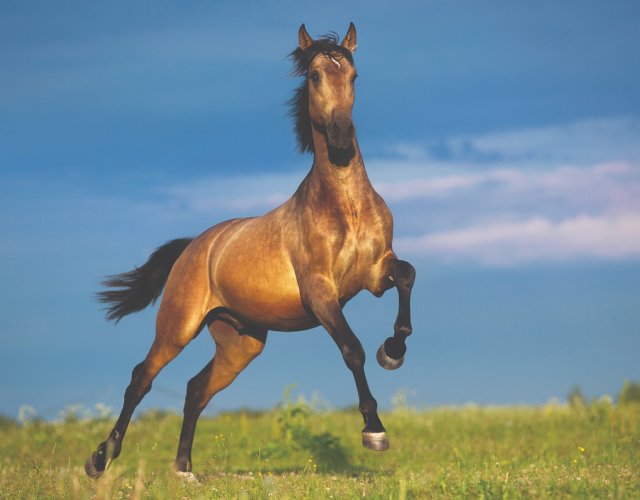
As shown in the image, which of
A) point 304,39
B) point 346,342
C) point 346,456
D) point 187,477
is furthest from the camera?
point 346,456

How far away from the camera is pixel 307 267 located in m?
7.09

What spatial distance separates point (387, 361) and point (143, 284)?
4290mm

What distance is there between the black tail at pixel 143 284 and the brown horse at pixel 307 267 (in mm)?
1110

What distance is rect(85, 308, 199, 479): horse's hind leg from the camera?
337 inches

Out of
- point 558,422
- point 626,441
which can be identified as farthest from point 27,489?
point 558,422

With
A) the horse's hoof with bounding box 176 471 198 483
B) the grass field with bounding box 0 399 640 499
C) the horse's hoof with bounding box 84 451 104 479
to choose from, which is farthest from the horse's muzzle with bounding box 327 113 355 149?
the horse's hoof with bounding box 84 451 104 479

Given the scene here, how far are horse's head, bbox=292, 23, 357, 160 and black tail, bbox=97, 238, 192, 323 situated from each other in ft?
11.0

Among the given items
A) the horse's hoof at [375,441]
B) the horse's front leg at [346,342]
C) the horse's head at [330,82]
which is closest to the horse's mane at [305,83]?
the horse's head at [330,82]

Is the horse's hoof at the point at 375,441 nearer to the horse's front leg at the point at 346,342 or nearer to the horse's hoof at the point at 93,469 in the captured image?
the horse's front leg at the point at 346,342

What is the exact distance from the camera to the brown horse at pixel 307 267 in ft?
22.6

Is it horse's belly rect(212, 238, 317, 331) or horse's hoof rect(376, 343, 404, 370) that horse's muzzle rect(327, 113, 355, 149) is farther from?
horse's hoof rect(376, 343, 404, 370)

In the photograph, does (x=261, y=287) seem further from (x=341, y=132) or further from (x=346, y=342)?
(x=341, y=132)

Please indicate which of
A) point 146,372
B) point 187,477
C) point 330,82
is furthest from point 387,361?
point 146,372

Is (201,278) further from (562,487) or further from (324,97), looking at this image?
(562,487)
